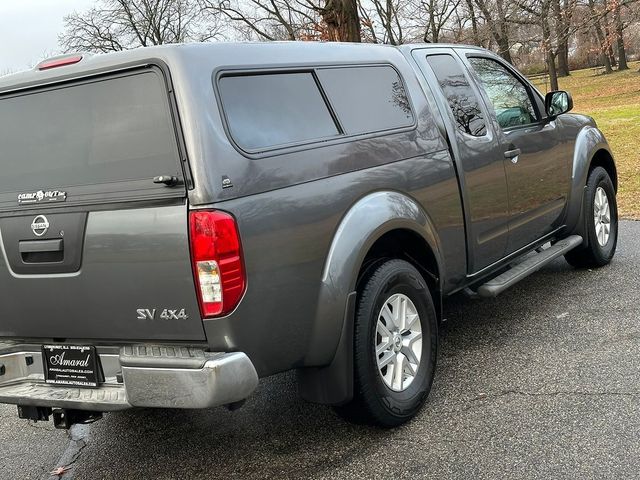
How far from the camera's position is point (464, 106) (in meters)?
4.56

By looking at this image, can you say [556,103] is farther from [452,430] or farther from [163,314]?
[163,314]

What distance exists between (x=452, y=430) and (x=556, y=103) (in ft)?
9.99

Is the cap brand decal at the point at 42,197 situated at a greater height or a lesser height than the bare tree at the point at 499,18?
lesser

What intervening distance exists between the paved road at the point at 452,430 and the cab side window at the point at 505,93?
1517 mm

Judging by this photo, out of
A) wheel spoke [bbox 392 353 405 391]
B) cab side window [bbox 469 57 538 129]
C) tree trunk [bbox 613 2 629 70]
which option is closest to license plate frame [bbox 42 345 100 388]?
wheel spoke [bbox 392 353 405 391]

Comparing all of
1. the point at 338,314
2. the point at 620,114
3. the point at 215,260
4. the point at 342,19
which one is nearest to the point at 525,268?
the point at 338,314

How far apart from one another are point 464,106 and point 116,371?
281 centimetres

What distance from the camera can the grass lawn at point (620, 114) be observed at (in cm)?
1009

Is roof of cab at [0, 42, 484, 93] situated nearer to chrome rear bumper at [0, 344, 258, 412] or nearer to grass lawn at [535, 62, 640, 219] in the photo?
chrome rear bumper at [0, 344, 258, 412]

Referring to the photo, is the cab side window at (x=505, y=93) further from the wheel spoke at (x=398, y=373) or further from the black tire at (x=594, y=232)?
the wheel spoke at (x=398, y=373)

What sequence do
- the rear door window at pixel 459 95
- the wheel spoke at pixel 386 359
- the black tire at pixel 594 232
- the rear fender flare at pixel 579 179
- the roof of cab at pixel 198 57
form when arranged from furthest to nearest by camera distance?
the black tire at pixel 594 232, the rear fender flare at pixel 579 179, the rear door window at pixel 459 95, the wheel spoke at pixel 386 359, the roof of cab at pixel 198 57

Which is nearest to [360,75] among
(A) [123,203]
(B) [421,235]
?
(B) [421,235]

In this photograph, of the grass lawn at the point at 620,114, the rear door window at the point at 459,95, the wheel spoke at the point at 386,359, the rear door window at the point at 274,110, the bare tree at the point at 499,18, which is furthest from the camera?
the bare tree at the point at 499,18

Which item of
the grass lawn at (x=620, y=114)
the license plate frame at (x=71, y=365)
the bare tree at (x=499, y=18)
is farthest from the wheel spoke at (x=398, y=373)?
the bare tree at (x=499, y=18)
